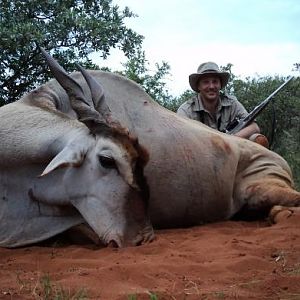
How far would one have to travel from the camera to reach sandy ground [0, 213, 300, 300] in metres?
2.34

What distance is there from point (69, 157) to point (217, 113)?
3.24m

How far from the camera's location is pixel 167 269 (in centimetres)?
273

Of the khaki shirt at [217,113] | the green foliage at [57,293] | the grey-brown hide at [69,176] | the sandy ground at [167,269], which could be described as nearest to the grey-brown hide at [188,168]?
the grey-brown hide at [69,176]

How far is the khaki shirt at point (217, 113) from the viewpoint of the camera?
666 cm

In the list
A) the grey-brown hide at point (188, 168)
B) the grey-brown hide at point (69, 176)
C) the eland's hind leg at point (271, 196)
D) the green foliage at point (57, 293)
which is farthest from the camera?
the eland's hind leg at point (271, 196)

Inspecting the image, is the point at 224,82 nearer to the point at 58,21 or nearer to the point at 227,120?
the point at 227,120

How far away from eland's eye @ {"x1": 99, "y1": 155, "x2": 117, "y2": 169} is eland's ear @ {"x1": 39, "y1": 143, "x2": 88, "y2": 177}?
124 millimetres

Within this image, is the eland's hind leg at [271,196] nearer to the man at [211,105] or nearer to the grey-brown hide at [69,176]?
the grey-brown hide at [69,176]

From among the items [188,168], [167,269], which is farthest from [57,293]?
[188,168]

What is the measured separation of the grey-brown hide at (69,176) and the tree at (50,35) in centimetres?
318

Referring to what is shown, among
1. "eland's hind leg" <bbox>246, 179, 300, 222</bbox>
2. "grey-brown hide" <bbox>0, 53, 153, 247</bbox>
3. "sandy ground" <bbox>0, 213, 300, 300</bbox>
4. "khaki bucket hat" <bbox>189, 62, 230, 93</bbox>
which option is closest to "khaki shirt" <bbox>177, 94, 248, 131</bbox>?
"khaki bucket hat" <bbox>189, 62, 230, 93</bbox>

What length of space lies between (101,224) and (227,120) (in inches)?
131

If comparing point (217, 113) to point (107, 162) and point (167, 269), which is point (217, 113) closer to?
point (107, 162)

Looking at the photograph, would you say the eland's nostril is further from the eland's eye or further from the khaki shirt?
the khaki shirt
